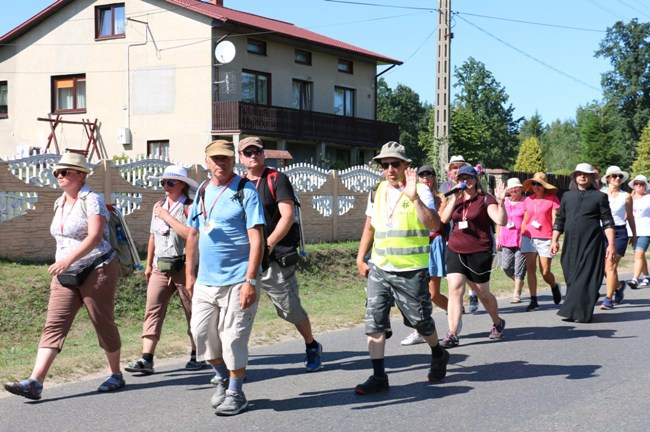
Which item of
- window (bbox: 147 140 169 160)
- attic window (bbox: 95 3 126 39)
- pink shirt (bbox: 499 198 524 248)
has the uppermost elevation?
attic window (bbox: 95 3 126 39)

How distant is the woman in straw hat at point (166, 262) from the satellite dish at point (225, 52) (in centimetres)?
2144

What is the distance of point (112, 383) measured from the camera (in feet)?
22.5

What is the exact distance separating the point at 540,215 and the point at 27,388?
794 cm

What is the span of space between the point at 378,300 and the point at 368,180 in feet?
43.1

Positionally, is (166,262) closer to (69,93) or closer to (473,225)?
(473,225)

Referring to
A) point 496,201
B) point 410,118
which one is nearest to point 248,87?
point 496,201

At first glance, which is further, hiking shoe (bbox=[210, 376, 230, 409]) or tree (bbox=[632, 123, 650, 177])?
tree (bbox=[632, 123, 650, 177])

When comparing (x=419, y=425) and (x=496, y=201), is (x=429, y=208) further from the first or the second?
(x=496, y=201)

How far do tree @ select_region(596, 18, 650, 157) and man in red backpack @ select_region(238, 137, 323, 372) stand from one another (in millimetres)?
74124

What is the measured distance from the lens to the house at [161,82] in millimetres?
30578

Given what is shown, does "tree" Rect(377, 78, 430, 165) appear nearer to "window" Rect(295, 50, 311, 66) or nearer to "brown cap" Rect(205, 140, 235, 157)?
"window" Rect(295, 50, 311, 66)

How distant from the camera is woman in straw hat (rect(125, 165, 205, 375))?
750 cm

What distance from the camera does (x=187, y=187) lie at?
25.0 ft

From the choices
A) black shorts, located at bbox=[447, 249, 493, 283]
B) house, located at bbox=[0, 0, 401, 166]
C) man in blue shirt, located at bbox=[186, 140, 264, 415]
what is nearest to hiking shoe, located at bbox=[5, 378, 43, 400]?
man in blue shirt, located at bbox=[186, 140, 264, 415]
